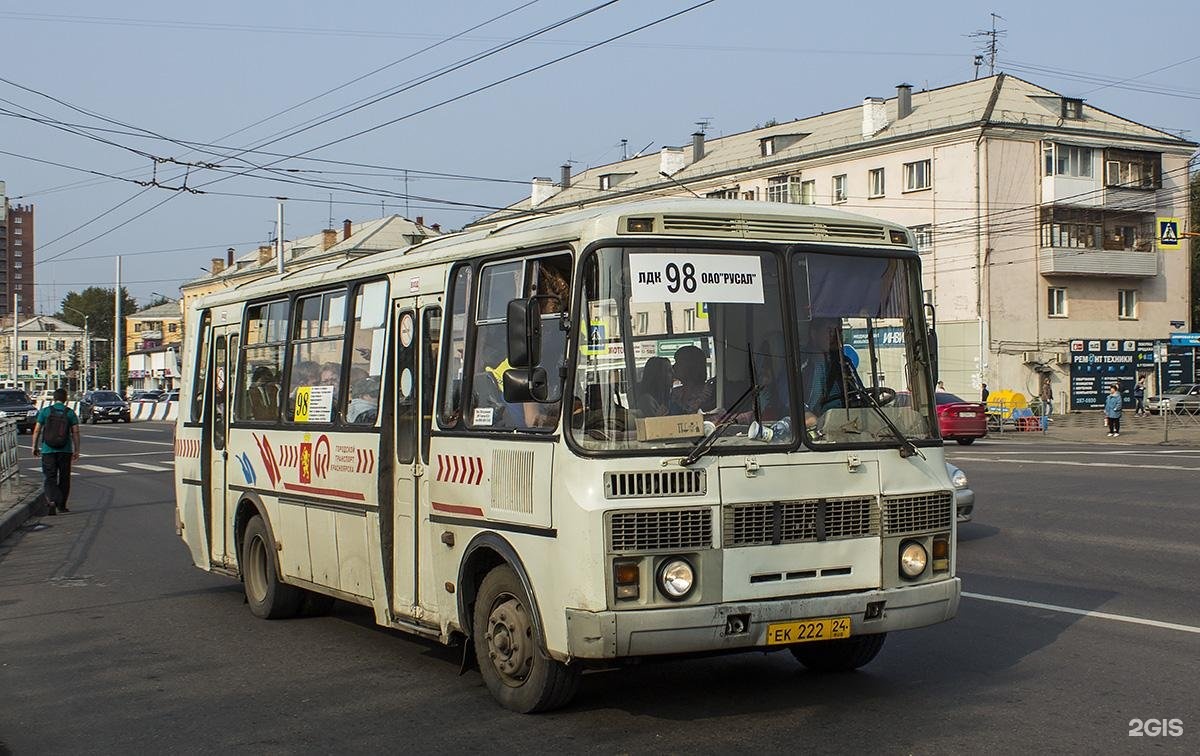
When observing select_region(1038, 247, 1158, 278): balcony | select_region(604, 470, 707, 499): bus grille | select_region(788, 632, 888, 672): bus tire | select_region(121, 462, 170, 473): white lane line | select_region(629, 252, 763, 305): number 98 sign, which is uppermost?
select_region(1038, 247, 1158, 278): balcony

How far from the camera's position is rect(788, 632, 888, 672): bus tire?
785 cm

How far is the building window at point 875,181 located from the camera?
201 feet

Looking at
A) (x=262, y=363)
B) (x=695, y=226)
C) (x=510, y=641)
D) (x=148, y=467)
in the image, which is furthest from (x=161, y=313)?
(x=695, y=226)

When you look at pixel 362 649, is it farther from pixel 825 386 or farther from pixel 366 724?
pixel 825 386

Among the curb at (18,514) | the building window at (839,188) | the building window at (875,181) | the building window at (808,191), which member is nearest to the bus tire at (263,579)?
the curb at (18,514)

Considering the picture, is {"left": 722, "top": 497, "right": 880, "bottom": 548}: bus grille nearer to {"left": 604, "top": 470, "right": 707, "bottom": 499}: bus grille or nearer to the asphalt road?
{"left": 604, "top": 470, "right": 707, "bottom": 499}: bus grille

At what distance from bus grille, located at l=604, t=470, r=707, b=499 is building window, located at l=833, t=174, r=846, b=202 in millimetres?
58113

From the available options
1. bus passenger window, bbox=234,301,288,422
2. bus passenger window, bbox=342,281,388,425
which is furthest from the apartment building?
bus passenger window, bbox=342,281,388,425

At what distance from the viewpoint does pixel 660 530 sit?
21.4 ft

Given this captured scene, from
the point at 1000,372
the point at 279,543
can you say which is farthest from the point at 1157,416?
the point at 279,543

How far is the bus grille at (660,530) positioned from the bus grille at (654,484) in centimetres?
9

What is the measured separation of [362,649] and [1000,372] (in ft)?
168

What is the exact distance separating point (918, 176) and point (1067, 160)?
6451mm

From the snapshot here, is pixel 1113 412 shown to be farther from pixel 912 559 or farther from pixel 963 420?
pixel 912 559
